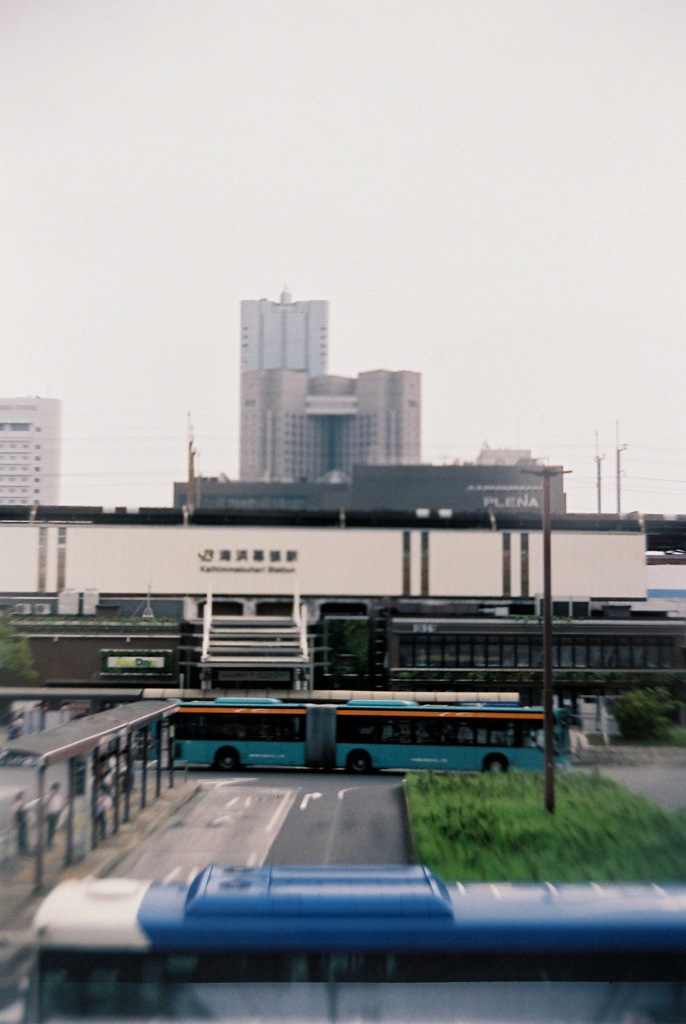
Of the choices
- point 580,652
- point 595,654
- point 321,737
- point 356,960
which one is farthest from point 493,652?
point 356,960

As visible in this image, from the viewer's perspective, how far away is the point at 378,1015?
327 inches

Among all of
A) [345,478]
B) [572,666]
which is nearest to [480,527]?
[572,666]

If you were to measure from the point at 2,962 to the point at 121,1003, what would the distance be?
1.62 meters

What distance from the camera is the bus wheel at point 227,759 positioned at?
93.4 ft

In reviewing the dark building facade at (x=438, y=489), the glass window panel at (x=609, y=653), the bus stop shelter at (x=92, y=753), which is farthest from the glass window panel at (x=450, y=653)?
the dark building facade at (x=438, y=489)

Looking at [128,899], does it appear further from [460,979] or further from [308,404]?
[308,404]

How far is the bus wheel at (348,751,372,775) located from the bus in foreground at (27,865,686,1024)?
19.7 metres

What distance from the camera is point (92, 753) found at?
781 inches

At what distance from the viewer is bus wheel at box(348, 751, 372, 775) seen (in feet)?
92.8

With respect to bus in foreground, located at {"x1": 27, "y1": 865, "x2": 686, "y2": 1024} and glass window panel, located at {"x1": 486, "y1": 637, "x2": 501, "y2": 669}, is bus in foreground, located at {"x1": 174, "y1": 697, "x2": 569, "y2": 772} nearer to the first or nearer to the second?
glass window panel, located at {"x1": 486, "y1": 637, "x2": 501, "y2": 669}

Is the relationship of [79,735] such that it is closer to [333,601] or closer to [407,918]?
[407,918]

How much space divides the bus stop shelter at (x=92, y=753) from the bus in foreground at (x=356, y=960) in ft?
22.0

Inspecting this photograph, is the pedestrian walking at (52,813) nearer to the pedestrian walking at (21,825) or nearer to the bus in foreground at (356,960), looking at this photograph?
the pedestrian walking at (21,825)

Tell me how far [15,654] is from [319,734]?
1741 centimetres
